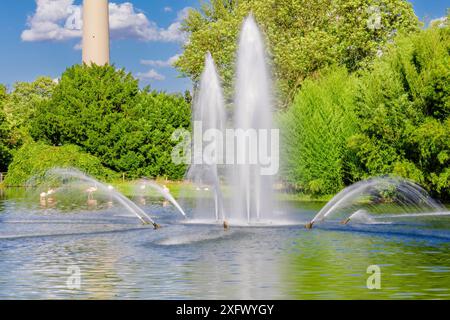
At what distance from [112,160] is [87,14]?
53.2ft

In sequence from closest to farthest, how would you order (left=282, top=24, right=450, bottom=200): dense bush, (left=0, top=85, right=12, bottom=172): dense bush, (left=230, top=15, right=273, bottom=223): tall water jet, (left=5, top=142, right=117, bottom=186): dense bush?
(left=230, top=15, right=273, bottom=223): tall water jet → (left=282, top=24, right=450, bottom=200): dense bush → (left=5, top=142, right=117, bottom=186): dense bush → (left=0, top=85, right=12, bottom=172): dense bush

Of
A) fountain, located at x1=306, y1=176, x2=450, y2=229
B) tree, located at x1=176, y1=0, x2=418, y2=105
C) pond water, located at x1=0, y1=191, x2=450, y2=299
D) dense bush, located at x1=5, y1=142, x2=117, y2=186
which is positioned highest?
tree, located at x1=176, y1=0, x2=418, y2=105

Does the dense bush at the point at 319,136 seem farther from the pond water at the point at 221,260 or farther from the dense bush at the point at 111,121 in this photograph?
the dense bush at the point at 111,121

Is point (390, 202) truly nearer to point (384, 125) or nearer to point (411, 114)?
point (384, 125)

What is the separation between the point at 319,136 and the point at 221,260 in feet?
104

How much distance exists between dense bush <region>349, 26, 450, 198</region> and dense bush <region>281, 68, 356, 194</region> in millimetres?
4139

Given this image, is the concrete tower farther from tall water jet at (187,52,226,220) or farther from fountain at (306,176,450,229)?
fountain at (306,176,450,229)

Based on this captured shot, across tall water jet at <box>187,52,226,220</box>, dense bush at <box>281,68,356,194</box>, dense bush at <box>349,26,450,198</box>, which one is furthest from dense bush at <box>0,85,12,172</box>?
dense bush at <box>349,26,450,198</box>

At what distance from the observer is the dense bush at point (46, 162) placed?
66438 mm

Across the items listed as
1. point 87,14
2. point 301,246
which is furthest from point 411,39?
point 87,14

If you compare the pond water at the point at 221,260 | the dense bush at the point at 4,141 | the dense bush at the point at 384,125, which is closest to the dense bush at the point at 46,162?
the dense bush at the point at 4,141

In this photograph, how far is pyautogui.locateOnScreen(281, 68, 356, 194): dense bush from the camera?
5050cm

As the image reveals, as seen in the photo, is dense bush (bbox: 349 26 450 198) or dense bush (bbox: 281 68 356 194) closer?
dense bush (bbox: 349 26 450 198)
